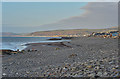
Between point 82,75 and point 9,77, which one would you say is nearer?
point 82,75

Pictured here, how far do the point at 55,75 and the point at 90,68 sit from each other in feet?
5.16

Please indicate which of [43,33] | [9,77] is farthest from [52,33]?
[9,77]

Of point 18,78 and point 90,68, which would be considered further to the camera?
point 18,78

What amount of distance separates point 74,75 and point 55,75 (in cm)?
91

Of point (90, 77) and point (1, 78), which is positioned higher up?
point (90, 77)

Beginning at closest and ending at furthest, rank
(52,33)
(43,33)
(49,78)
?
(49,78) < (52,33) < (43,33)

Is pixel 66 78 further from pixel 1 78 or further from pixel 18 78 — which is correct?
pixel 1 78

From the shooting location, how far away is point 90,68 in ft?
17.5

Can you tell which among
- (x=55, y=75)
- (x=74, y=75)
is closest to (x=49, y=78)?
(x=55, y=75)

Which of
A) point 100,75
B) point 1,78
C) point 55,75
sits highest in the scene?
point 100,75

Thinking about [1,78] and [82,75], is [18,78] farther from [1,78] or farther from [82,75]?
[82,75]

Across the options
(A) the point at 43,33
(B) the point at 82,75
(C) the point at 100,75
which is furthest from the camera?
(A) the point at 43,33

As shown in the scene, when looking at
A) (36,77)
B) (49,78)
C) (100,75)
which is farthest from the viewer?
(36,77)

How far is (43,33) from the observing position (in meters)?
185
